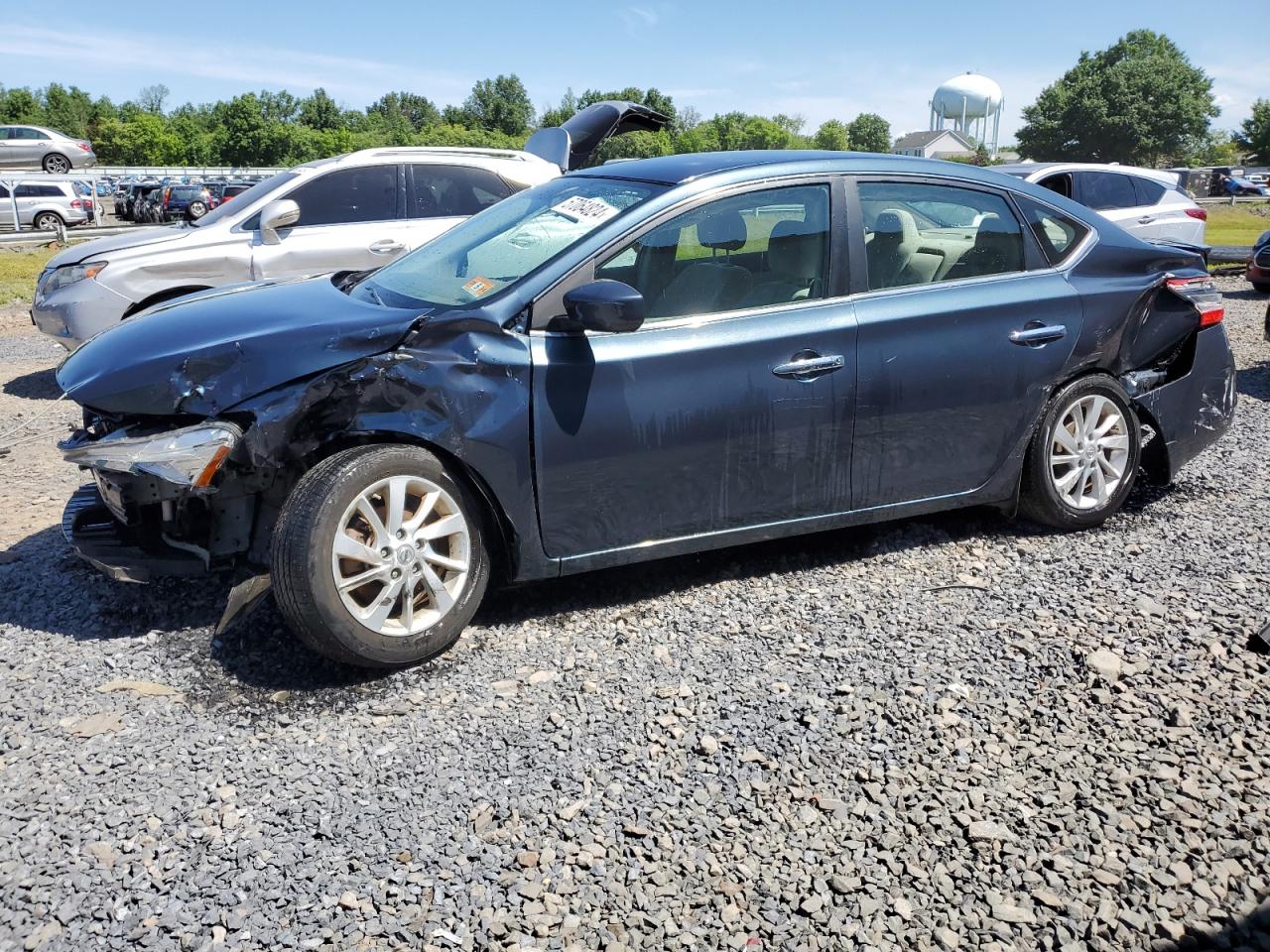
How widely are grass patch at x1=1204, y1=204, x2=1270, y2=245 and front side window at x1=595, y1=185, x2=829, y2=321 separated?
23179 mm

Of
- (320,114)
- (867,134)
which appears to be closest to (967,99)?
(867,134)

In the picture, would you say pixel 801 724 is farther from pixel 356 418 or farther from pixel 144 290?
pixel 144 290

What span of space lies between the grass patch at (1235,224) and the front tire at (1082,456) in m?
22.1

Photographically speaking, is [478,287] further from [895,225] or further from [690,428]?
[895,225]

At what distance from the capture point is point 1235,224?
3853 centimetres

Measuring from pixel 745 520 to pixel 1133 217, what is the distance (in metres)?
10.6

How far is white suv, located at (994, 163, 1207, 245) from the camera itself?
12477 mm

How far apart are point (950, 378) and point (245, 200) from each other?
21.9 ft

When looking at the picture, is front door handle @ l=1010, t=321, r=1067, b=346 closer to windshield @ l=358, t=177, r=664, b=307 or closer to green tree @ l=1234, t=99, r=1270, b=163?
windshield @ l=358, t=177, r=664, b=307

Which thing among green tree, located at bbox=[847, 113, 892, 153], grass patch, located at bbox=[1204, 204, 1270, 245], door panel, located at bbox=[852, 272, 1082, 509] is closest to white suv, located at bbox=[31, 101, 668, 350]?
door panel, located at bbox=[852, 272, 1082, 509]

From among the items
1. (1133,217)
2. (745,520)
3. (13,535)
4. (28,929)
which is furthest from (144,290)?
(1133,217)

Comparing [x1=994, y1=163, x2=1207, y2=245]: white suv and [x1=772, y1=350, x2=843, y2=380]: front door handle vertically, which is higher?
[x1=994, y1=163, x2=1207, y2=245]: white suv

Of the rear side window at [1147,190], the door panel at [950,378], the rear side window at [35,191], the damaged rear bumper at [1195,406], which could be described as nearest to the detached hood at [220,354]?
the door panel at [950,378]

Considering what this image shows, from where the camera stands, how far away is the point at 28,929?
245 centimetres
